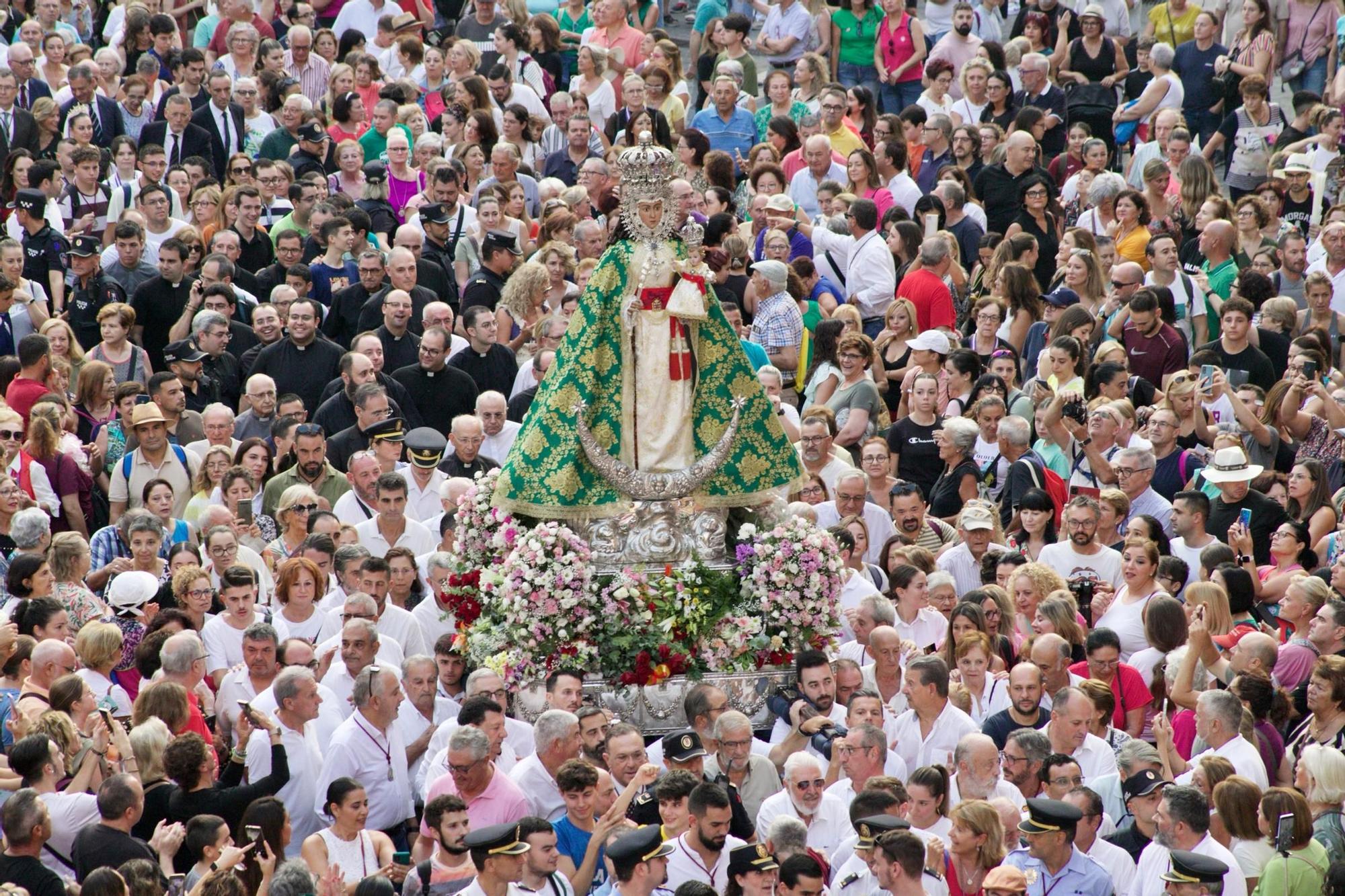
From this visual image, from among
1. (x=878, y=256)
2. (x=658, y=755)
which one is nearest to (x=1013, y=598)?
(x=658, y=755)

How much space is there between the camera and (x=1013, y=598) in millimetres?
13680

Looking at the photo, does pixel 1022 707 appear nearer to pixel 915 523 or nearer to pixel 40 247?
pixel 915 523

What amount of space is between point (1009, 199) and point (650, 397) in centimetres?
718

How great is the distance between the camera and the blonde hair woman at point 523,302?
693 inches

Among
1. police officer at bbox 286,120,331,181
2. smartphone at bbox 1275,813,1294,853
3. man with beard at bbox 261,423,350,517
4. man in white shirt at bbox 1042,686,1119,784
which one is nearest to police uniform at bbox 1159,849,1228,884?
smartphone at bbox 1275,813,1294,853

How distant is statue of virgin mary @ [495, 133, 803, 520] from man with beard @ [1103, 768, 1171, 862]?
119 inches

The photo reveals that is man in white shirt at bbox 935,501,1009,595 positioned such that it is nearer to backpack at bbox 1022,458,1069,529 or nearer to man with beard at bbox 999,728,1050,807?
backpack at bbox 1022,458,1069,529

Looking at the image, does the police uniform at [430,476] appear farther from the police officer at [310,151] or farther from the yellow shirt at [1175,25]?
the yellow shirt at [1175,25]

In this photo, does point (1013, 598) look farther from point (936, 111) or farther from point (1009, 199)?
point (936, 111)

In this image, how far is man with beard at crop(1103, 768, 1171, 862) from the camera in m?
11.3

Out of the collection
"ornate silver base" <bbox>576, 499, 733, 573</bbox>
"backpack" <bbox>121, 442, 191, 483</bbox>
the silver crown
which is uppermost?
the silver crown

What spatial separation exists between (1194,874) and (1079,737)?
1863 millimetres

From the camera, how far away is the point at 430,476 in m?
15.5

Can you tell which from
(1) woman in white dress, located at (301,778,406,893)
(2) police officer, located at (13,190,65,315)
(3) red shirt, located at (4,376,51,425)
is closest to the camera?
(1) woman in white dress, located at (301,778,406,893)
